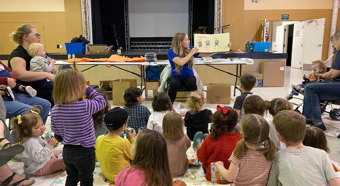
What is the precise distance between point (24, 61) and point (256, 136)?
2.40 metres

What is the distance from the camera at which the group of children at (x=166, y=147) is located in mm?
1139

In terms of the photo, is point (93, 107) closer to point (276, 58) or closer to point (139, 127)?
point (139, 127)

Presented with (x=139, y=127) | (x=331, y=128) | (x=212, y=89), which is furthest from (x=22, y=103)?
(x=331, y=128)

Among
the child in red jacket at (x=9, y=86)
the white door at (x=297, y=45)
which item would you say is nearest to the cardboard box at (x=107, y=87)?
the child in red jacket at (x=9, y=86)

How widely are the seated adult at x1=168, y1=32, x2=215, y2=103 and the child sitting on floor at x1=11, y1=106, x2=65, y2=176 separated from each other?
6.34ft

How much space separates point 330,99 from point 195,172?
1.84 meters

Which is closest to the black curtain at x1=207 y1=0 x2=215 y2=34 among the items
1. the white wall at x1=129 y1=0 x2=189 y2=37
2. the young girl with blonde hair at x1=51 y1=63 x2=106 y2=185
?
the white wall at x1=129 y1=0 x2=189 y2=37

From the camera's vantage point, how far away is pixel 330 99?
2.71m

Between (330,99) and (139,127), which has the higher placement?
(330,99)

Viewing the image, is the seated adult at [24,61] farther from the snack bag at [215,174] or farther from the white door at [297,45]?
the white door at [297,45]

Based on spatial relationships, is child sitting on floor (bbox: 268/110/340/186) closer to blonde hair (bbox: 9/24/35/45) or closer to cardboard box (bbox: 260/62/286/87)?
blonde hair (bbox: 9/24/35/45)

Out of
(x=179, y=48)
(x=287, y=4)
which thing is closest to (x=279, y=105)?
(x=179, y=48)

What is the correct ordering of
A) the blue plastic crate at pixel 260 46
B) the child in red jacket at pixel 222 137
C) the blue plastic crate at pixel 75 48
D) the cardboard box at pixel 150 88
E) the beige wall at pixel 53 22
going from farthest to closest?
the beige wall at pixel 53 22 → the blue plastic crate at pixel 260 46 → the blue plastic crate at pixel 75 48 → the cardboard box at pixel 150 88 → the child in red jacket at pixel 222 137

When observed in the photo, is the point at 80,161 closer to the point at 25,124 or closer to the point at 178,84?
the point at 25,124
